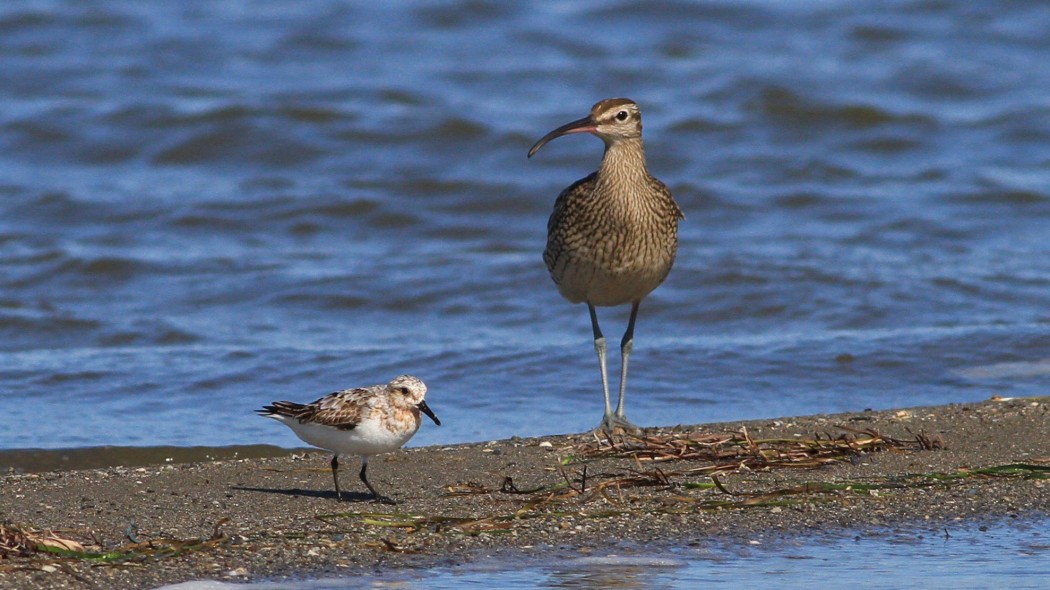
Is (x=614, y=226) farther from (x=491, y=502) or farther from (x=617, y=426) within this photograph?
(x=491, y=502)

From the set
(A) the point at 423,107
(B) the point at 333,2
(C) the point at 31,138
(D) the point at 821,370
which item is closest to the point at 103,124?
(C) the point at 31,138

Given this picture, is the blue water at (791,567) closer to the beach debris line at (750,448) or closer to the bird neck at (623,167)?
the beach debris line at (750,448)

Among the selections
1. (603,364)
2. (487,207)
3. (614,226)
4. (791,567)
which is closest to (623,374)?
(603,364)

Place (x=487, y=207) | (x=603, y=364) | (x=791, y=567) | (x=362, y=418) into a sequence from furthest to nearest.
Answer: (x=487, y=207)
(x=603, y=364)
(x=362, y=418)
(x=791, y=567)

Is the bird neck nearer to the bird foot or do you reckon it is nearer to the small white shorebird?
the bird foot

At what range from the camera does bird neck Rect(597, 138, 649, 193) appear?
832cm

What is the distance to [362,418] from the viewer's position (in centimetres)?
603

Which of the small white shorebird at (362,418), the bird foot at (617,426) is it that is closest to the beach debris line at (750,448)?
the bird foot at (617,426)

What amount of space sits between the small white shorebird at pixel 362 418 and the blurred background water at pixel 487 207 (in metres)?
1.83

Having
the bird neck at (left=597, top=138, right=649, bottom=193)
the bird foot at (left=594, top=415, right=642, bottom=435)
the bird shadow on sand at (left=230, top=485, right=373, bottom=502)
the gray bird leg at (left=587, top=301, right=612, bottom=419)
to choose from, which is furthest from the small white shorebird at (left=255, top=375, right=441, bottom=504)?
the bird neck at (left=597, top=138, right=649, bottom=193)

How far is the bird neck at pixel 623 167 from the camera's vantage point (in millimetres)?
8320

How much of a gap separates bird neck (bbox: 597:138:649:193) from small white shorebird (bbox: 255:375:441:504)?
8.05 feet

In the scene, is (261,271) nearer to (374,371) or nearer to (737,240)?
(374,371)

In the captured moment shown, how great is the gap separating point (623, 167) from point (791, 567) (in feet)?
11.5
